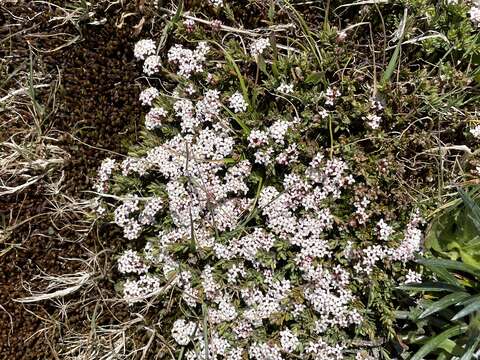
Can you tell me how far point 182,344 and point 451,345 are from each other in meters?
1.84

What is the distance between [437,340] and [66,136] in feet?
9.89

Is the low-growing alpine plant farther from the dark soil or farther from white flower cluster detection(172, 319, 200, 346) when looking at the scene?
the dark soil

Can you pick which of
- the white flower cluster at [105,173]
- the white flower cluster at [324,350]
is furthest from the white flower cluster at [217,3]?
the white flower cluster at [324,350]

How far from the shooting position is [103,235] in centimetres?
402

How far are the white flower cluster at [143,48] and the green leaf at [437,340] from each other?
2.77 m

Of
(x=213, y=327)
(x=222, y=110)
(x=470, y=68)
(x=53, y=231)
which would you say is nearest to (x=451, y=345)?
(x=213, y=327)

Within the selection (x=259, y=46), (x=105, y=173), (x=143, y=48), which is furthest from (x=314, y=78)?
(x=105, y=173)

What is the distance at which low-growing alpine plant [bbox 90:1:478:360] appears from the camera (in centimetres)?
363

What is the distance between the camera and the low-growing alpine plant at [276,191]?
363cm

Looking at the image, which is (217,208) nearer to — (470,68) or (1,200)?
(1,200)

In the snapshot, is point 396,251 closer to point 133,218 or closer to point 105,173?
point 133,218

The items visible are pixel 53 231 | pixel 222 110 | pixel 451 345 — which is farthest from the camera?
pixel 53 231

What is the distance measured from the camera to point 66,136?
159 inches

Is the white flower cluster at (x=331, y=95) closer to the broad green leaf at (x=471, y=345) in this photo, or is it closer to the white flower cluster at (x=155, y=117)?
the white flower cluster at (x=155, y=117)
